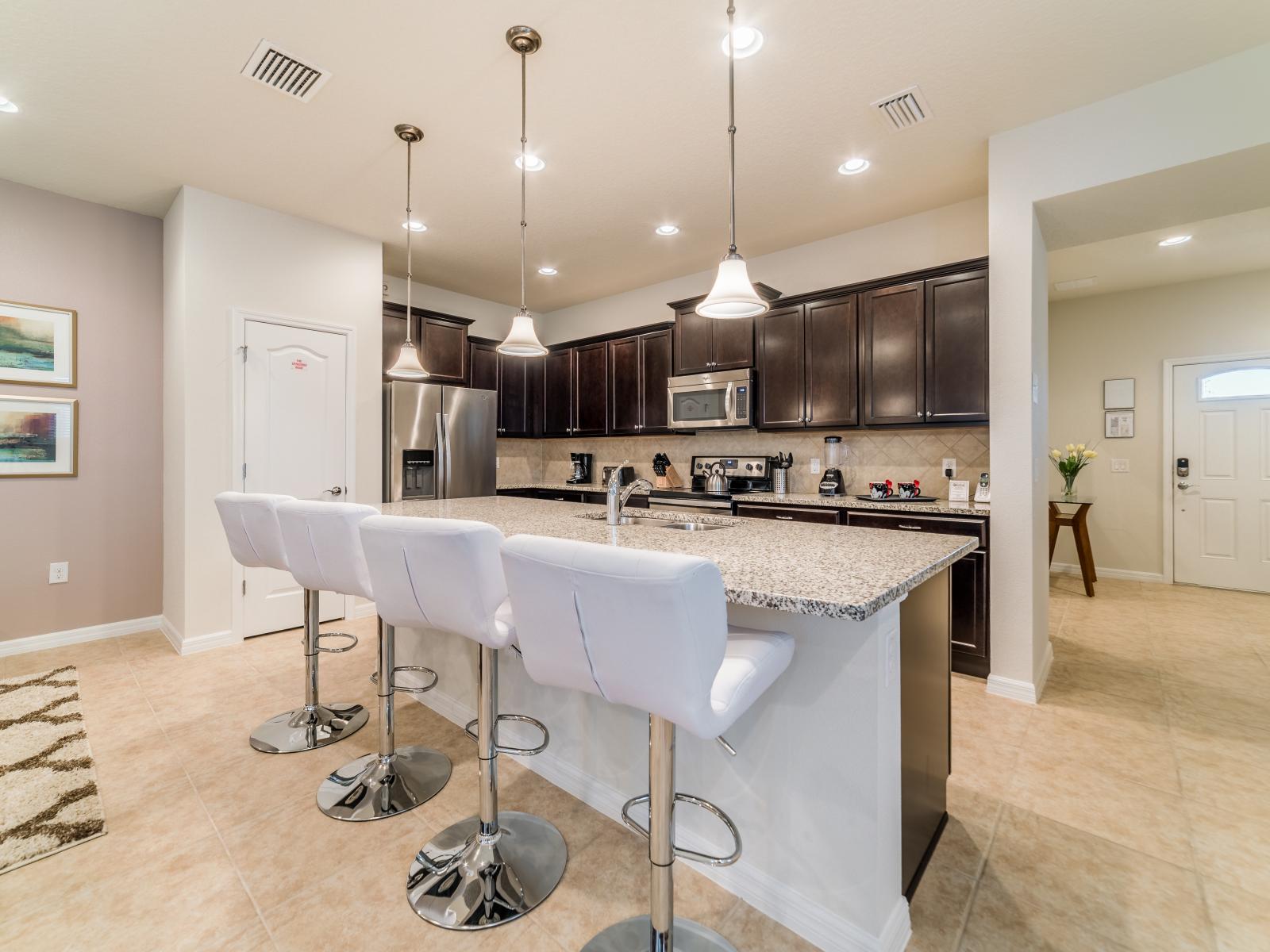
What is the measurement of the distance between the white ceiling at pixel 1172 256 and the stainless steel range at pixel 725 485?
2.65 m

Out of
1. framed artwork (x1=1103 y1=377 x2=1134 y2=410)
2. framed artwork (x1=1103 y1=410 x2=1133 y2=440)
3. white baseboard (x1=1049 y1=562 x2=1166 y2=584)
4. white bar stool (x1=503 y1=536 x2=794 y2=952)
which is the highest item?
framed artwork (x1=1103 y1=377 x2=1134 y2=410)

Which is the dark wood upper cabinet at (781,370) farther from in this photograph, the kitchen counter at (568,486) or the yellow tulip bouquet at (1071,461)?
the yellow tulip bouquet at (1071,461)

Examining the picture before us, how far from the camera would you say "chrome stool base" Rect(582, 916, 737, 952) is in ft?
4.31

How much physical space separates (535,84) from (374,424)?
2.64 metres

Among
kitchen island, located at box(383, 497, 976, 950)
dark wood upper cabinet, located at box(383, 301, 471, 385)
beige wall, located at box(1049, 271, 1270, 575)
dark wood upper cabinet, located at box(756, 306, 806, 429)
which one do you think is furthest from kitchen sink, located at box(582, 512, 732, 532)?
beige wall, located at box(1049, 271, 1270, 575)

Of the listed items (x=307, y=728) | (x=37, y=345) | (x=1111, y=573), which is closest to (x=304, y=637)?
(x=307, y=728)

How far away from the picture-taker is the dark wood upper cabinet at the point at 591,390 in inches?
209

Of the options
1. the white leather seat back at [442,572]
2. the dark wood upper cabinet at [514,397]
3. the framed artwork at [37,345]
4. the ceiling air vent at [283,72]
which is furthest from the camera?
the dark wood upper cabinet at [514,397]

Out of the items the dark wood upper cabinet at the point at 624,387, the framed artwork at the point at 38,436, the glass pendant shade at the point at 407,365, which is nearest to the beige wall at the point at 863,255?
the dark wood upper cabinet at the point at 624,387

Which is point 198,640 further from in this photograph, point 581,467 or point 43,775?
point 581,467

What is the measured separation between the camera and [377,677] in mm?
2012

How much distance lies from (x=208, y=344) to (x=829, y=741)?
3981mm

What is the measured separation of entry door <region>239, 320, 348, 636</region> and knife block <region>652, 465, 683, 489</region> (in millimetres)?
2556

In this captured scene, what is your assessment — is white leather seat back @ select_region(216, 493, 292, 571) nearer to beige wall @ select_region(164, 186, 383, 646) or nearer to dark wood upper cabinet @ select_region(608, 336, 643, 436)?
beige wall @ select_region(164, 186, 383, 646)
